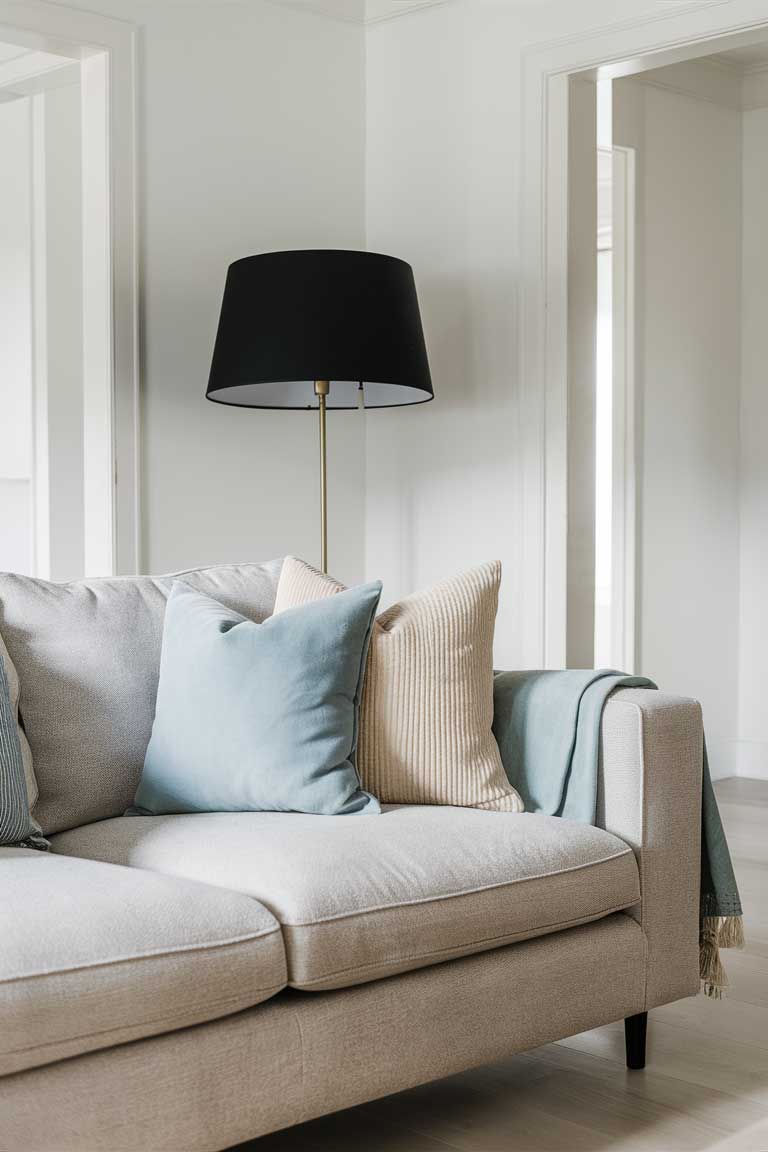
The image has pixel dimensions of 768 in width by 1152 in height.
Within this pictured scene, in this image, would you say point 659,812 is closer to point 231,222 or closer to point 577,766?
point 577,766

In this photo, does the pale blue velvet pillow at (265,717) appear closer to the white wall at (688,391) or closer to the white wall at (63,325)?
the white wall at (63,325)

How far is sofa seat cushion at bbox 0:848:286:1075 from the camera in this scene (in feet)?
5.20

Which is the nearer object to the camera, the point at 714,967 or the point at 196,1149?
the point at 196,1149

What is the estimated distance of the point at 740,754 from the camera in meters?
5.49

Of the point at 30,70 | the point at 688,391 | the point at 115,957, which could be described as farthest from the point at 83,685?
the point at 688,391

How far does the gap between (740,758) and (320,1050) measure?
12.8 feet

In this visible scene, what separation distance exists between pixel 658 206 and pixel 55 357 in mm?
2347

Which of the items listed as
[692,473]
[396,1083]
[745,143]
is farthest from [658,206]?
[396,1083]

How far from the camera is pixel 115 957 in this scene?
5.46 ft

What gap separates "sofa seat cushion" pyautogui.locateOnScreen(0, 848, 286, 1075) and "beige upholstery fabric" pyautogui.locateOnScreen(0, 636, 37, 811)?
346 mm

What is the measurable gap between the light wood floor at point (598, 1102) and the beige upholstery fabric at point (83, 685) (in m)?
0.64

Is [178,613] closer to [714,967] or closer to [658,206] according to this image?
[714,967]

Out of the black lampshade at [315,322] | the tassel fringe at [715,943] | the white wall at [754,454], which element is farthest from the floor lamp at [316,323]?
the white wall at [754,454]

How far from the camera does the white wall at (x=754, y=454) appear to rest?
17.6 ft
